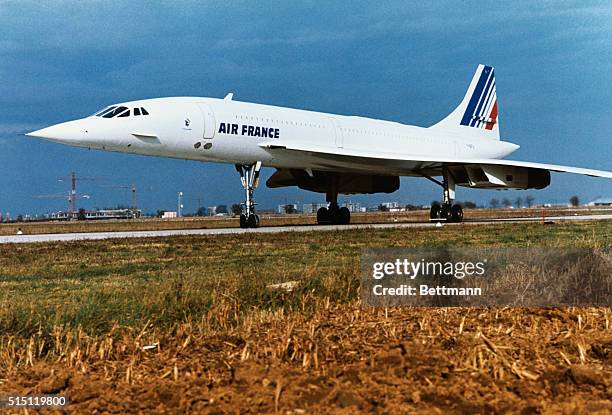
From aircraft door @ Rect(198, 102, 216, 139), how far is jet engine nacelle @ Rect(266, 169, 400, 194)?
7.54m

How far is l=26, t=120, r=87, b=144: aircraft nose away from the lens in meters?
19.5

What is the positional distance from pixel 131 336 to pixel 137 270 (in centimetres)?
544

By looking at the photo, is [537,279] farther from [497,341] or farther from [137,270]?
[137,270]

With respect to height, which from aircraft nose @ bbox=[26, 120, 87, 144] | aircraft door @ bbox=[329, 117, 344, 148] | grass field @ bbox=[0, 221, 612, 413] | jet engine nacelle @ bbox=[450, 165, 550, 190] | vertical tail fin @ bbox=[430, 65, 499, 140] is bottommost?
grass field @ bbox=[0, 221, 612, 413]

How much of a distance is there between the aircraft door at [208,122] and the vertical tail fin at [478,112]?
1674cm

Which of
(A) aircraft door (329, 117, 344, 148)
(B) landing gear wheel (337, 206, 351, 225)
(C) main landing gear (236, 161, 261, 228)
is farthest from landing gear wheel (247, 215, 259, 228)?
(B) landing gear wheel (337, 206, 351, 225)

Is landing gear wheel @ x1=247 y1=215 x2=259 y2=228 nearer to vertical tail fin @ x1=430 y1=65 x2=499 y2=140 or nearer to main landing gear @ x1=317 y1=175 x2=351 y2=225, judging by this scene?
main landing gear @ x1=317 y1=175 x2=351 y2=225

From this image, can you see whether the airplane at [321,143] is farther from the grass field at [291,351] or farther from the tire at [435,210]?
the grass field at [291,351]

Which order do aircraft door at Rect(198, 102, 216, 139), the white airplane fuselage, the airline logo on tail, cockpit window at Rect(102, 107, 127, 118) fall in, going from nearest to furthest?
1. the white airplane fuselage
2. cockpit window at Rect(102, 107, 127, 118)
3. aircraft door at Rect(198, 102, 216, 139)
4. the airline logo on tail

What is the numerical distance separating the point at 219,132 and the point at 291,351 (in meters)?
18.1

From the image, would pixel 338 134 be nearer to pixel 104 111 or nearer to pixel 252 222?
pixel 252 222

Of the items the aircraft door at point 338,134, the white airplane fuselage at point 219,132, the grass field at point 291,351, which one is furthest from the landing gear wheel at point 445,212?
the grass field at point 291,351

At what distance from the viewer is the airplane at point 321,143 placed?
20609mm

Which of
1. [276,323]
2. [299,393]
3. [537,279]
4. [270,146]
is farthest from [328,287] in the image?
[270,146]
